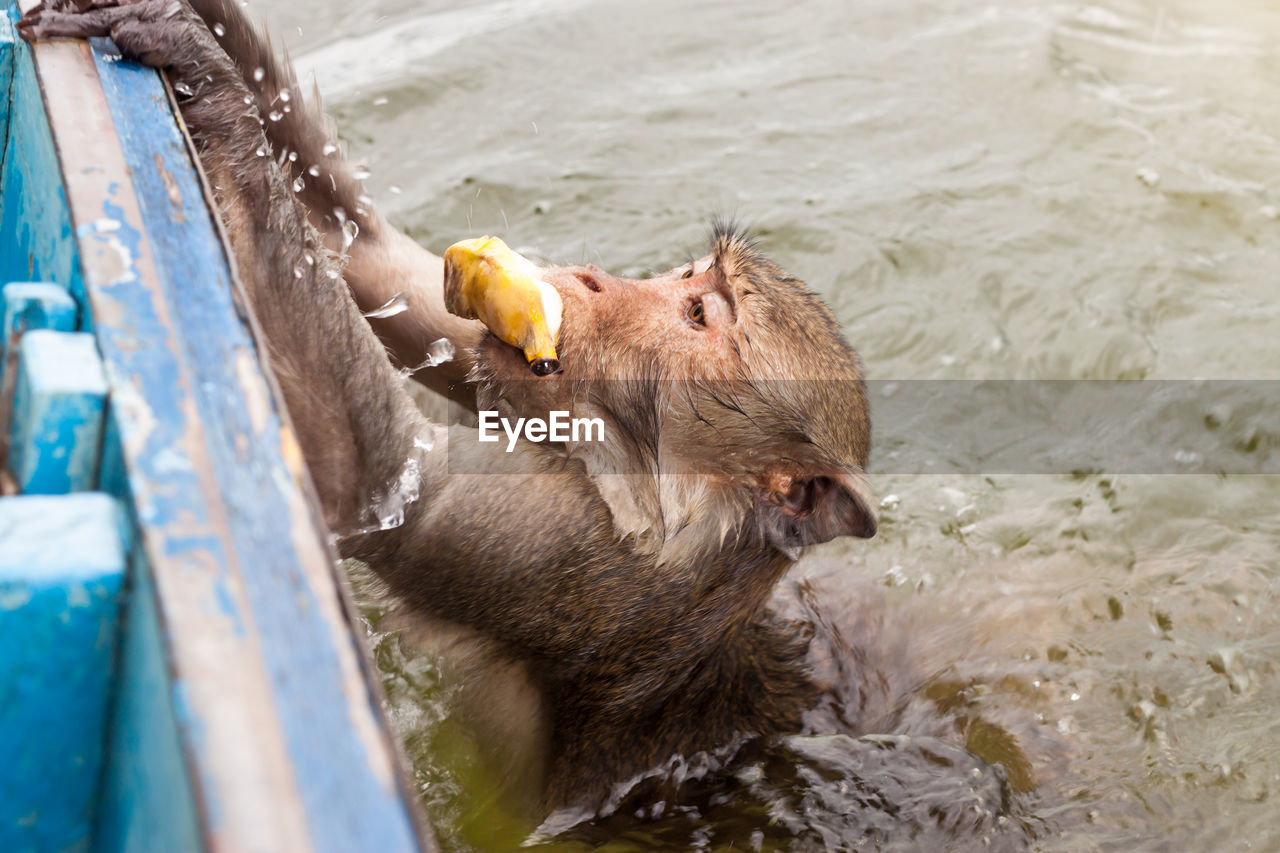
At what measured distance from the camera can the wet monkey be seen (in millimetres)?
2656

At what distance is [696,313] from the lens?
299cm

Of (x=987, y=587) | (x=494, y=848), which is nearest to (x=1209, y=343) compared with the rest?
(x=987, y=587)

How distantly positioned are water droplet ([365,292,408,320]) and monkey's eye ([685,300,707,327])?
780 mm

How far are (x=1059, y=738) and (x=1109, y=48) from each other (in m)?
4.87

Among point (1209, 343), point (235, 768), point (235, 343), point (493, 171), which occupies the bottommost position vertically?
point (1209, 343)

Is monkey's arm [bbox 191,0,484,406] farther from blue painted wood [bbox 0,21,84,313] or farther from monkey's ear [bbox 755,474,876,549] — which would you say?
monkey's ear [bbox 755,474,876,549]

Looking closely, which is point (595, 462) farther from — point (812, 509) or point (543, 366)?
point (812, 509)

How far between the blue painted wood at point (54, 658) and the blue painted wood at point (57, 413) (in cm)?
8

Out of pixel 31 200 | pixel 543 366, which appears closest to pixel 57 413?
pixel 31 200

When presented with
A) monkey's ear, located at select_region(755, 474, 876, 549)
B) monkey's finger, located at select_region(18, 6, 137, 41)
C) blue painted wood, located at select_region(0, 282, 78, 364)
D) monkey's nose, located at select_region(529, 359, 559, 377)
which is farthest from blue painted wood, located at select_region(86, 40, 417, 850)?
monkey's ear, located at select_region(755, 474, 876, 549)

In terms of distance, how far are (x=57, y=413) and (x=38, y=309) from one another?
270 mm

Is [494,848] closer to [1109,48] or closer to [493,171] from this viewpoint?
[493,171]

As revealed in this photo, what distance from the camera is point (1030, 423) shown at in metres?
5.15

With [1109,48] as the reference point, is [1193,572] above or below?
below
